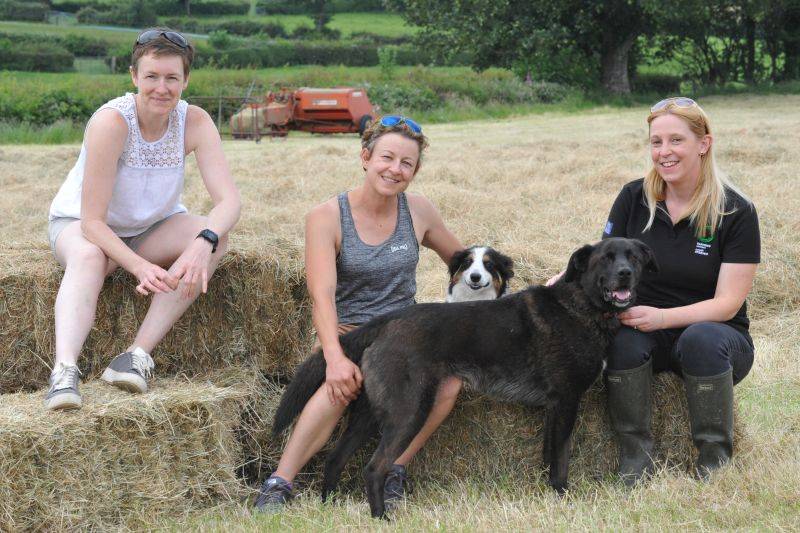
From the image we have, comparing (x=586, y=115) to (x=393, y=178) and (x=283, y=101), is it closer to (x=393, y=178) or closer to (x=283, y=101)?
(x=283, y=101)

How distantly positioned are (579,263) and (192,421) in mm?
1709

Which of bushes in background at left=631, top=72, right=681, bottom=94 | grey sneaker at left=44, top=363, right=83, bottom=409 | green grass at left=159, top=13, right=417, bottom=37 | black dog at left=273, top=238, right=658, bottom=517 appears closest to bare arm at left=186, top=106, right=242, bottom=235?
black dog at left=273, top=238, right=658, bottom=517

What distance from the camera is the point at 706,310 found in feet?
12.8

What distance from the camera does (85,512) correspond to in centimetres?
343

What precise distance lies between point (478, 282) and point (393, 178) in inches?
35.3

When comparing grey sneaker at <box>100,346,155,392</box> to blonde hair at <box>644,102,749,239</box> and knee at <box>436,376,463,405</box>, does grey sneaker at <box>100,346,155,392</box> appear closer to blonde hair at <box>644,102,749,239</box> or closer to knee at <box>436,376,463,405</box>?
knee at <box>436,376,463,405</box>

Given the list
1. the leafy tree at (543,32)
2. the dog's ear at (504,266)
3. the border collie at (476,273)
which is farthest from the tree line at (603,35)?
the border collie at (476,273)

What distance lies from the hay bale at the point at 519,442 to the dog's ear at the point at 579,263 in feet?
1.63

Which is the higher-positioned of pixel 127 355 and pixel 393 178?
pixel 393 178

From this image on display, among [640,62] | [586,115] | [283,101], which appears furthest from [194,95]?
[640,62]

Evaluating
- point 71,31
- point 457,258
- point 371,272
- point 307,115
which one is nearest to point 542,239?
point 457,258

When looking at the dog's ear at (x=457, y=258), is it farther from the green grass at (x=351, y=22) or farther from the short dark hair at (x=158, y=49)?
the green grass at (x=351, y=22)

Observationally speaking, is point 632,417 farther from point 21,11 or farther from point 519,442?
point 21,11

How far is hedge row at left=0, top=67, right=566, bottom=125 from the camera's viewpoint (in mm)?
23719
